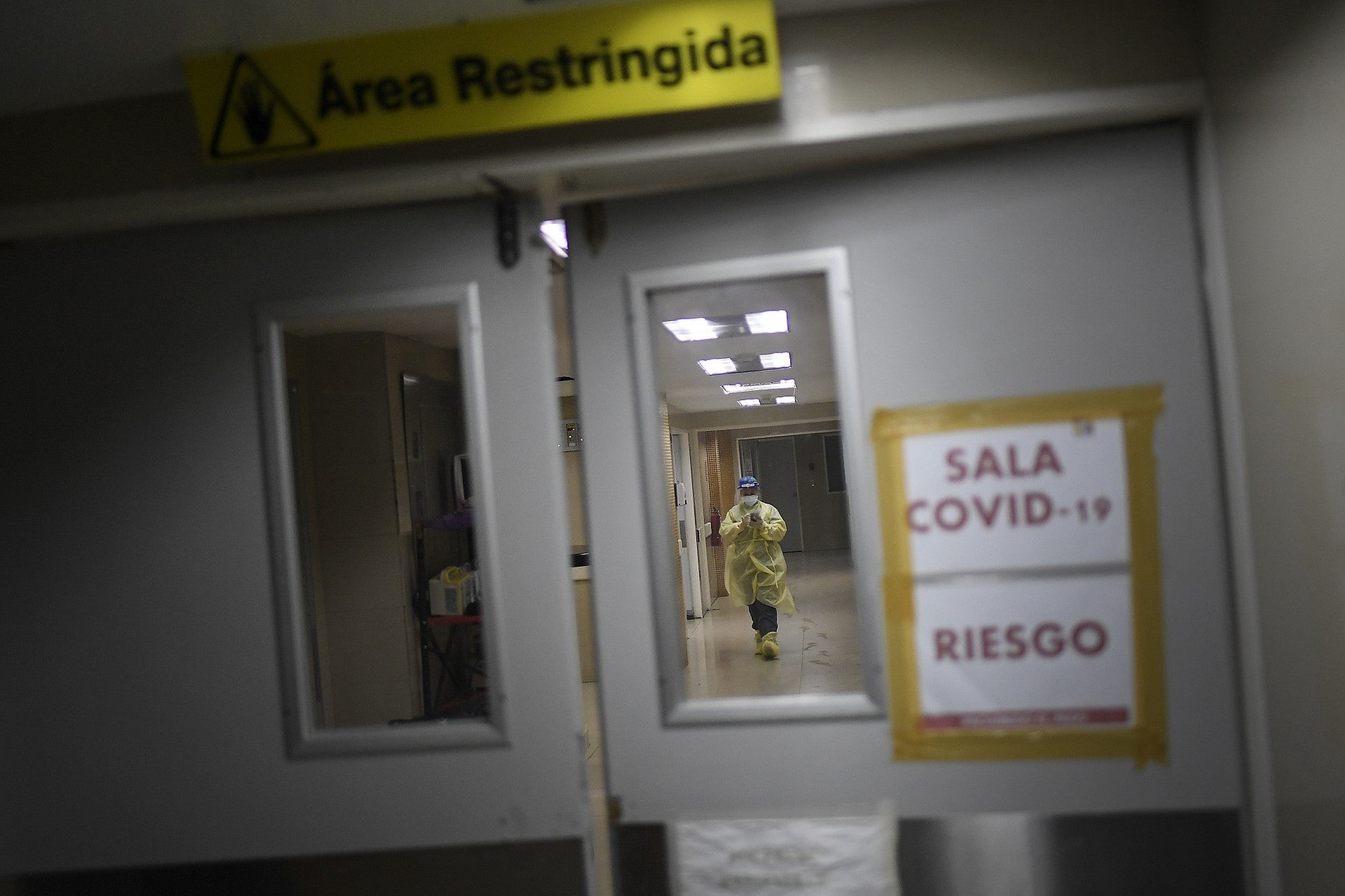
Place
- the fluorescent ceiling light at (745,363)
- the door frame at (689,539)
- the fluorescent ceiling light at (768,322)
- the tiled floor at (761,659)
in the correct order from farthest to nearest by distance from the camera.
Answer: the door frame at (689,539), the fluorescent ceiling light at (745,363), the tiled floor at (761,659), the fluorescent ceiling light at (768,322)

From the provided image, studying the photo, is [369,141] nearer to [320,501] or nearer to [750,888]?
[750,888]

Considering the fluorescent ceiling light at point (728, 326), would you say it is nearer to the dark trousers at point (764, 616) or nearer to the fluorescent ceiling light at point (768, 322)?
the fluorescent ceiling light at point (768, 322)

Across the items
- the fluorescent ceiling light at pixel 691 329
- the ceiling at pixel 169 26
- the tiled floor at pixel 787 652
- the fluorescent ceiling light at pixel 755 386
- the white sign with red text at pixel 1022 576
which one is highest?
the ceiling at pixel 169 26

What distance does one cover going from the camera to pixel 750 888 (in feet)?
8.15

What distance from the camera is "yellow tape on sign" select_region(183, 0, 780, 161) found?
88.6 inches

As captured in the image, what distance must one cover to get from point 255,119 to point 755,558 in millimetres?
7166

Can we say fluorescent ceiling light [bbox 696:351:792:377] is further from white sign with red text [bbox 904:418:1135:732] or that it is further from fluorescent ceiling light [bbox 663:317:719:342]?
white sign with red text [bbox 904:418:1135:732]

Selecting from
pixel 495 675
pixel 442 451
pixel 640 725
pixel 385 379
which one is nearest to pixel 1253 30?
pixel 640 725

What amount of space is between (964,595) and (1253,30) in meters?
1.46

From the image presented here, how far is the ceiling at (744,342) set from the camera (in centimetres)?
432

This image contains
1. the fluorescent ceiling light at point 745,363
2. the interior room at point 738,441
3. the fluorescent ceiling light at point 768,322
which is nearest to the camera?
the interior room at point 738,441

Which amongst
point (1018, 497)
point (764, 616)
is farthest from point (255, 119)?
point (764, 616)

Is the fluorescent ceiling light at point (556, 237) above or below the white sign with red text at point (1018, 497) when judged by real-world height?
above

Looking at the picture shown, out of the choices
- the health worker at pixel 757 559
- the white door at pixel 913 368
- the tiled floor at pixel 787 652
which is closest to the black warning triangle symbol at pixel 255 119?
the white door at pixel 913 368
